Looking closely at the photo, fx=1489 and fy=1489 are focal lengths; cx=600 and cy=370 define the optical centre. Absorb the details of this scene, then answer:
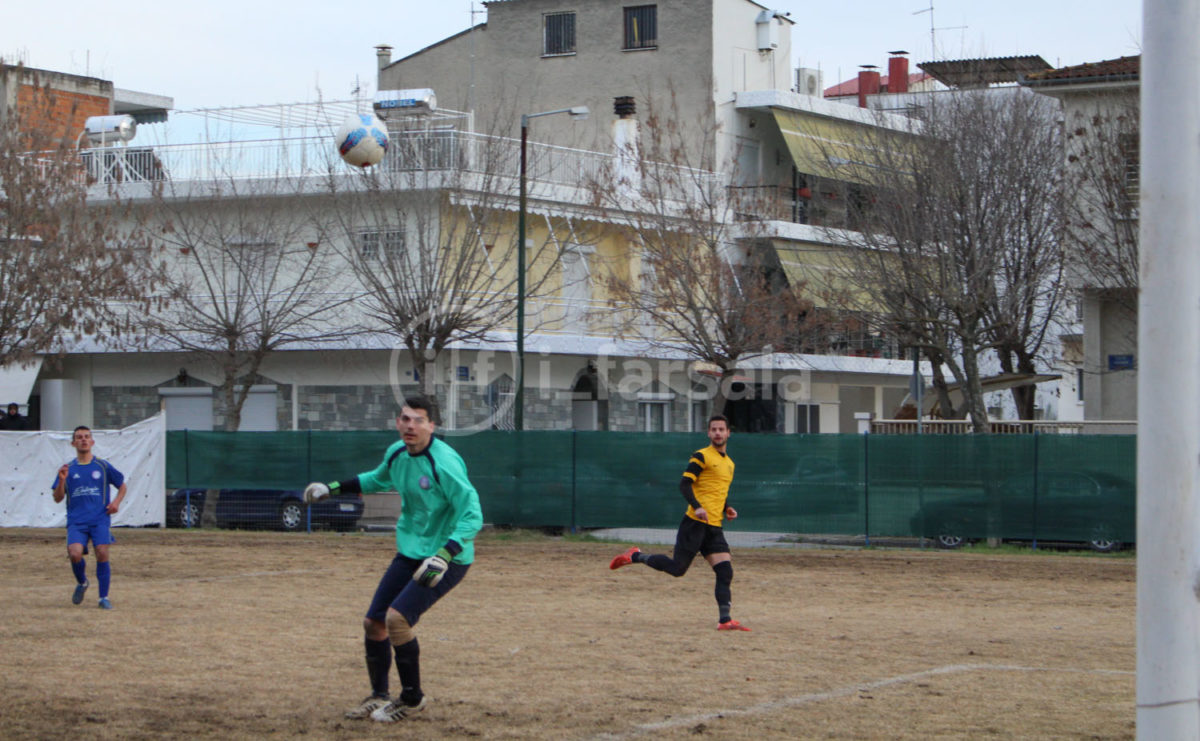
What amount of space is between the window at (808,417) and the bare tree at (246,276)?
54.9ft

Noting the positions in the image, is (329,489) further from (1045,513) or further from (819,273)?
(819,273)

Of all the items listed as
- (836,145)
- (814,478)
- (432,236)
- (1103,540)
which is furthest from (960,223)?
(432,236)

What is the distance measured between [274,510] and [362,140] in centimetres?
769

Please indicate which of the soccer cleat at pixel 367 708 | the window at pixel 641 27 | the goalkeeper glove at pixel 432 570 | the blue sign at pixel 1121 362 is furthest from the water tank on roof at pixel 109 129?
the goalkeeper glove at pixel 432 570

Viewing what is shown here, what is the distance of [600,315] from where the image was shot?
3691 cm

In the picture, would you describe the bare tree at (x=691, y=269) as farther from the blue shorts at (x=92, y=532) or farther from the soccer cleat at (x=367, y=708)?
the soccer cleat at (x=367, y=708)

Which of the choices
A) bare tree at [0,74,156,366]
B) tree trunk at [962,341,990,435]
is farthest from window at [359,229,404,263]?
tree trunk at [962,341,990,435]

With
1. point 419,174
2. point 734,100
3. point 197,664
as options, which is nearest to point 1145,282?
point 197,664

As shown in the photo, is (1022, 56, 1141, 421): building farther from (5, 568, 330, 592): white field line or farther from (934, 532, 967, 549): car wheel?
(5, 568, 330, 592): white field line

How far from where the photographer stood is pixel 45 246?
2783 centimetres

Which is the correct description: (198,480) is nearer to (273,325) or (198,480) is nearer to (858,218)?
(273,325)

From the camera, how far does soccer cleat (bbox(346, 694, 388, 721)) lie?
8.64 metres

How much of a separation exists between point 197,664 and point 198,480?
1829 centimetres

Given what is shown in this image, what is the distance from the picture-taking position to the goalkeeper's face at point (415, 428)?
8750mm
